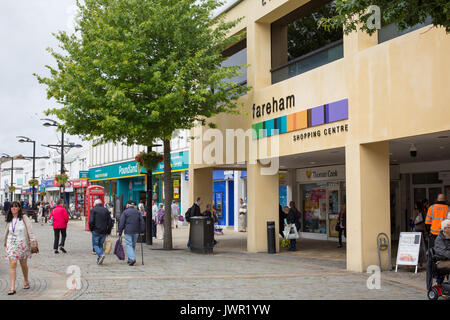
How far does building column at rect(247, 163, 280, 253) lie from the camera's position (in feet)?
55.9

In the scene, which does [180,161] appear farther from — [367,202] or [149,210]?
[367,202]

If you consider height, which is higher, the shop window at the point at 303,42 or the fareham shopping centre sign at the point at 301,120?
the shop window at the point at 303,42

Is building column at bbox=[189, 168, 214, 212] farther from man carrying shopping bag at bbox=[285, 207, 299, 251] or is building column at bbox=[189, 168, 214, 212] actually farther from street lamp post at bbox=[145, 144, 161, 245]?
man carrying shopping bag at bbox=[285, 207, 299, 251]

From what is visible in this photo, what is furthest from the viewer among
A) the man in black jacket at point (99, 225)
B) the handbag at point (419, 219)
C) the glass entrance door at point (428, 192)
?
the glass entrance door at point (428, 192)

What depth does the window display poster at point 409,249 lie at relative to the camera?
11.9m

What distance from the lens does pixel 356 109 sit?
492 inches

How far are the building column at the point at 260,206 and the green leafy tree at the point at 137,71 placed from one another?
8.50 ft

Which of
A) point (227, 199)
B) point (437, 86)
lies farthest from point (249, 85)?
point (227, 199)

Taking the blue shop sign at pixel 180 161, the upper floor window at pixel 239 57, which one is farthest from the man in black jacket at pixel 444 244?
the blue shop sign at pixel 180 161

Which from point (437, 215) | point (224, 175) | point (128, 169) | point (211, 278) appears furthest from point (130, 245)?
point (128, 169)

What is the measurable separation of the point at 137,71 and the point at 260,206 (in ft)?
19.3

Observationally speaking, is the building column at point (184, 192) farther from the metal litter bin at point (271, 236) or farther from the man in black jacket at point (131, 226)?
the man in black jacket at point (131, 226)

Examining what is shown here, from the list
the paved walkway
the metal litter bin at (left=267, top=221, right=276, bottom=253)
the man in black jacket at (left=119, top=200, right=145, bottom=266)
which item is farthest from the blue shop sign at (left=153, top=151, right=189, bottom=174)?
the man in black jacket at (left=119, top=200, right=145, bottom=266)

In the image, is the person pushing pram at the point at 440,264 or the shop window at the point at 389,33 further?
the shop window at the point at 389,33
